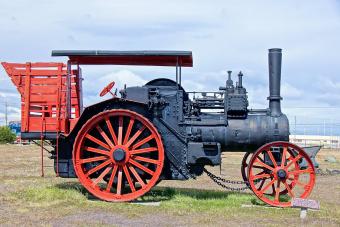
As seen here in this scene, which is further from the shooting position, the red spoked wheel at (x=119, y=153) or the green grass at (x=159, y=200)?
the red spoked wheel at (x=119, y=153)

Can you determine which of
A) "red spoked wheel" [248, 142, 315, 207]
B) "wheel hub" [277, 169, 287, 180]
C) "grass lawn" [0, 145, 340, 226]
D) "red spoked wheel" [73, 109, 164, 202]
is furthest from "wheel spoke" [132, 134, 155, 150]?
"wheel hub" [277, 169, 287, 180]

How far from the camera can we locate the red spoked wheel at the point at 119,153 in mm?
10703

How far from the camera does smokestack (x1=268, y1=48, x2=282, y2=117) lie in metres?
11.1

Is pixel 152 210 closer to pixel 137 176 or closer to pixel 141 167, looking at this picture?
pixel 137 176

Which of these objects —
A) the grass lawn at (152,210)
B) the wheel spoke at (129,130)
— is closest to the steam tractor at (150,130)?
the wheel spoke at (129,130)

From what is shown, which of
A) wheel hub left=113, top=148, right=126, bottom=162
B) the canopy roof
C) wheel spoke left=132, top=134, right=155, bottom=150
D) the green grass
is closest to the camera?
the green grass

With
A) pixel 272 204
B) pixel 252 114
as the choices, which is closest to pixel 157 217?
pixel 272 204

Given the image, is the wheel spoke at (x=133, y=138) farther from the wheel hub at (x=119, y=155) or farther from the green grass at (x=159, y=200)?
the green grass at (x=159, y=200)

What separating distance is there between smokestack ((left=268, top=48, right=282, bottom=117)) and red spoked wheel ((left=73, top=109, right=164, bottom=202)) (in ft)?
8.78

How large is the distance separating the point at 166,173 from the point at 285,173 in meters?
2.55

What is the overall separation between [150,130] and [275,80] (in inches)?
117

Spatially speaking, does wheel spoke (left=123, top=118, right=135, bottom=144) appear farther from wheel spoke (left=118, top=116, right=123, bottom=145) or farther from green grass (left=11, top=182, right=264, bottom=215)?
green grass (left=11, top=182, right=264, bottom=215)

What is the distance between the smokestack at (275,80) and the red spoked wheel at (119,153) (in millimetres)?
2675

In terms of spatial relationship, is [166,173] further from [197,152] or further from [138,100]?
[138,100]
